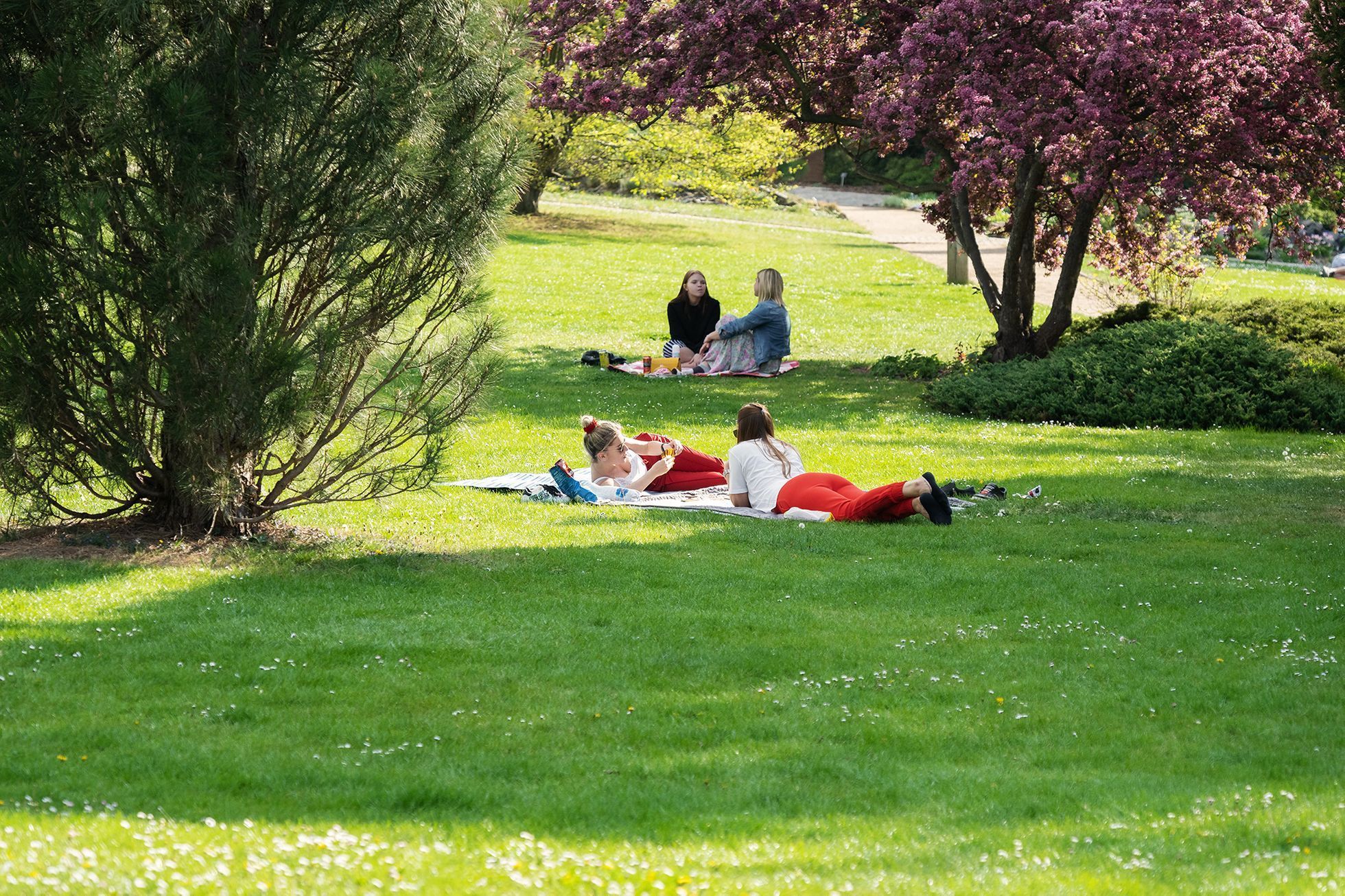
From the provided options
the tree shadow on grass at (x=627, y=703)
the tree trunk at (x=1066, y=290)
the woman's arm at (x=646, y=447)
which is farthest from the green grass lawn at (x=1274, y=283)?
the tree shadow on grass at (x=627, y=703)

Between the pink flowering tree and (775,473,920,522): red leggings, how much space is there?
5.65m

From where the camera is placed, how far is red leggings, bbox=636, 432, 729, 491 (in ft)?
37.5

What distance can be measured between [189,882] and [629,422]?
1067 cm

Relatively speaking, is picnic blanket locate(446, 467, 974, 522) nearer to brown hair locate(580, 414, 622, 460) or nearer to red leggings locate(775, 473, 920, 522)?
red leggings locate(775, 473, 920, 522)

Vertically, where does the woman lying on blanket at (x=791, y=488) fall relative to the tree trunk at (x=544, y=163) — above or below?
below

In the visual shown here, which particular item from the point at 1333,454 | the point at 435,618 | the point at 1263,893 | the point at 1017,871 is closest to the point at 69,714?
the point at 435,618

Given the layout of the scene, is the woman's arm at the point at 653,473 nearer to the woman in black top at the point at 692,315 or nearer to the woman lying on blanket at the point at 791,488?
the woman lying on blanket at the point at 791,488

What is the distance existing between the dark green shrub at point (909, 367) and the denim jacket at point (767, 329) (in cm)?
129

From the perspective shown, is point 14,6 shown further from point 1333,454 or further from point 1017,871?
point 1333,454

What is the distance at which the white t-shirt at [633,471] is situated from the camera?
36.7ft

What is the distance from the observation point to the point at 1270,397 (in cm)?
1499

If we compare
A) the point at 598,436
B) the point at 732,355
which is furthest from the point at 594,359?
the point at 598,436

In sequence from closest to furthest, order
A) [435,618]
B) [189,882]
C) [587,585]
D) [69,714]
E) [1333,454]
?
1. [189,882]
2. [69,714]
3. [435,618]
4. [587,585]
5. [1333,454]

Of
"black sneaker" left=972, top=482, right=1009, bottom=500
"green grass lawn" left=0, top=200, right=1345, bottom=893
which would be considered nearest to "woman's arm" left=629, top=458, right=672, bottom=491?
"green grass lawn" left=0, top=200, right=1345, bottom=893
